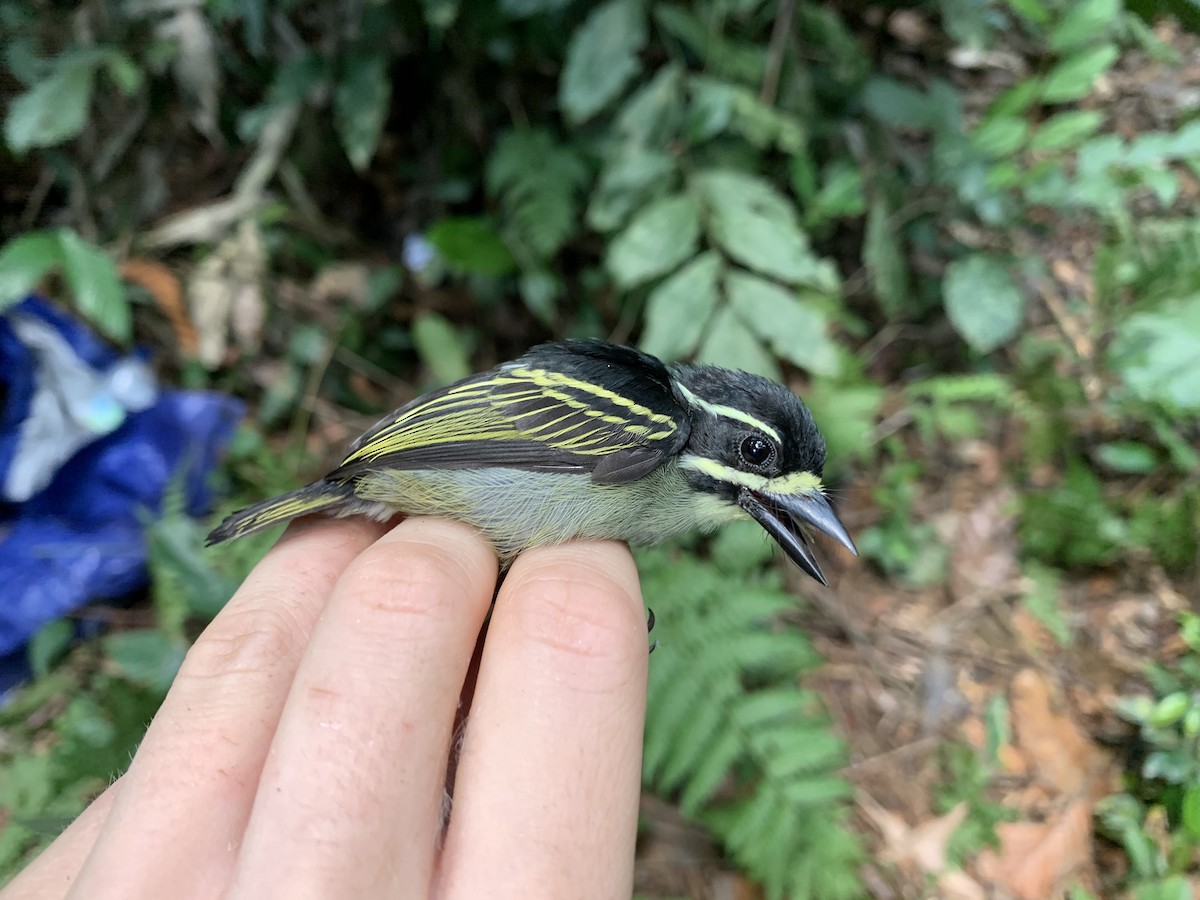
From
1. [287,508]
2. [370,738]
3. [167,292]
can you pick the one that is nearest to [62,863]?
[370,738]

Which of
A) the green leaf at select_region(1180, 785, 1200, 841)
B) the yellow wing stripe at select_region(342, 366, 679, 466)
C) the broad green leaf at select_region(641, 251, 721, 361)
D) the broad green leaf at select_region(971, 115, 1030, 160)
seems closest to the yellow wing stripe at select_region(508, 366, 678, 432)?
the yellow wing stripe at select_region(342, 366, 679, 466)

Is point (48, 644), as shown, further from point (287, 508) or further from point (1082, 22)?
point (1082, 22)

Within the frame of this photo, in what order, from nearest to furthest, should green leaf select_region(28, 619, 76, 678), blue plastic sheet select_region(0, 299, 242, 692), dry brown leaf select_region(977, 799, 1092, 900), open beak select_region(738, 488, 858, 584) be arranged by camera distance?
1. open beak select_region(738, 488, 858, 584)
2. dry brown leaf select_region(977, 799, 1092, 900)
3. green leaf select_region(28, 619, 76, 678)
4. blue plastic sheet select_region(0, 299, 242, 692)

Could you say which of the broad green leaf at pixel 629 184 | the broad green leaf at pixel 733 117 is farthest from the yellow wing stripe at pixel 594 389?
the broad green leaf at pixel 733 117

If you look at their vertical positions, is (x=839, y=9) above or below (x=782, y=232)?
above

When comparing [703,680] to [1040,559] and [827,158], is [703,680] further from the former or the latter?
[827,158]

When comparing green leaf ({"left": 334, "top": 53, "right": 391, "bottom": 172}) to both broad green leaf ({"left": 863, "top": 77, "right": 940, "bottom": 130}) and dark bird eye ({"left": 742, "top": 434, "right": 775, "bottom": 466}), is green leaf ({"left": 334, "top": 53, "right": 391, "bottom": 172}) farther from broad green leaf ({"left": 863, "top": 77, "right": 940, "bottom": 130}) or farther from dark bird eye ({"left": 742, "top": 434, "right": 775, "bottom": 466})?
dark bird eye ({"left": 742, "top": 434, "right": 775, "bottom": 466})

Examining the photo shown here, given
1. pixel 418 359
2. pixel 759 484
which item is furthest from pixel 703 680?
pixel 418 359
